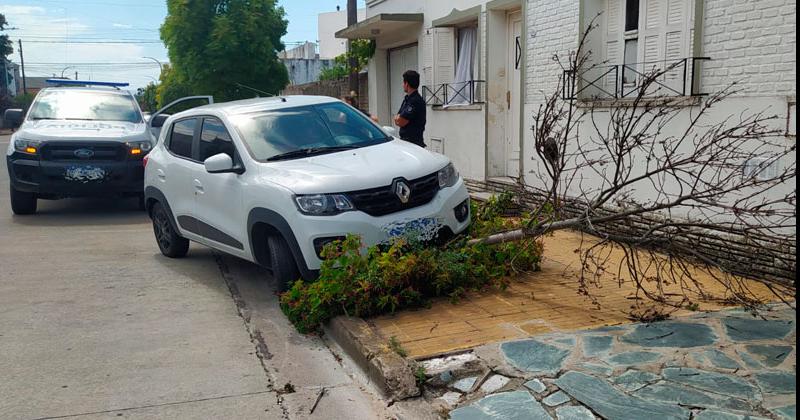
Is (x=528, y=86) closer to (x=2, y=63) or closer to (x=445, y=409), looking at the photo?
→ (x=445, y=409)

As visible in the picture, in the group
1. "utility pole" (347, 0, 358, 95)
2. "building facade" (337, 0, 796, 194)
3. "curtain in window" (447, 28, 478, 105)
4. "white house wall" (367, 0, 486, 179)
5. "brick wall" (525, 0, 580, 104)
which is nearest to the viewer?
"building facade" (337, 0, 796, 194)

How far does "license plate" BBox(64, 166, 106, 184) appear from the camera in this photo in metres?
10.1

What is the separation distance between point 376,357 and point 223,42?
14671mm

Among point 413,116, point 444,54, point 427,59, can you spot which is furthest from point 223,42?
point 413,116

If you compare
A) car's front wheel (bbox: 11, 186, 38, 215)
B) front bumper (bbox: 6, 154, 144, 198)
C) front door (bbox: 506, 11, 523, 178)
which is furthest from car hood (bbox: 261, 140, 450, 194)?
car's front wheel (bbox: 11, 186, 38, 215)

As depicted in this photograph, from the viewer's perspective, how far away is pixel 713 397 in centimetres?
376

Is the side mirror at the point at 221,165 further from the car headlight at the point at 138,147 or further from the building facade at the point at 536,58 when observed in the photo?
the car headlight at the point at 138,147

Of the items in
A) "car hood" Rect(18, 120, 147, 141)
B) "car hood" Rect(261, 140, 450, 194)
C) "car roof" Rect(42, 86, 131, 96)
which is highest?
"car roof" Rect(42, 86, 131, 96)

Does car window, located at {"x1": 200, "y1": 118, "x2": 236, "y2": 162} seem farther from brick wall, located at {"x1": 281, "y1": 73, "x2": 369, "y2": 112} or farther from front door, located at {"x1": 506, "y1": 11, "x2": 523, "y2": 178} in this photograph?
brick wall, located at {"x1": 281, "y1": 73, "x2": 369, "y2": 112}

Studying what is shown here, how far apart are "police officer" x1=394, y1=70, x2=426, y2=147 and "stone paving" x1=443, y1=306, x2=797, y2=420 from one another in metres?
4.86

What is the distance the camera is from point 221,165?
20.0 ft

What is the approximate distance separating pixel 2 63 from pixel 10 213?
50.9 meters

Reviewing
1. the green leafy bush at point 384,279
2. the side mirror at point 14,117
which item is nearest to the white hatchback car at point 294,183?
the green leafy bush at point 384,279

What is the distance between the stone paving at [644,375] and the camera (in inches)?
146
